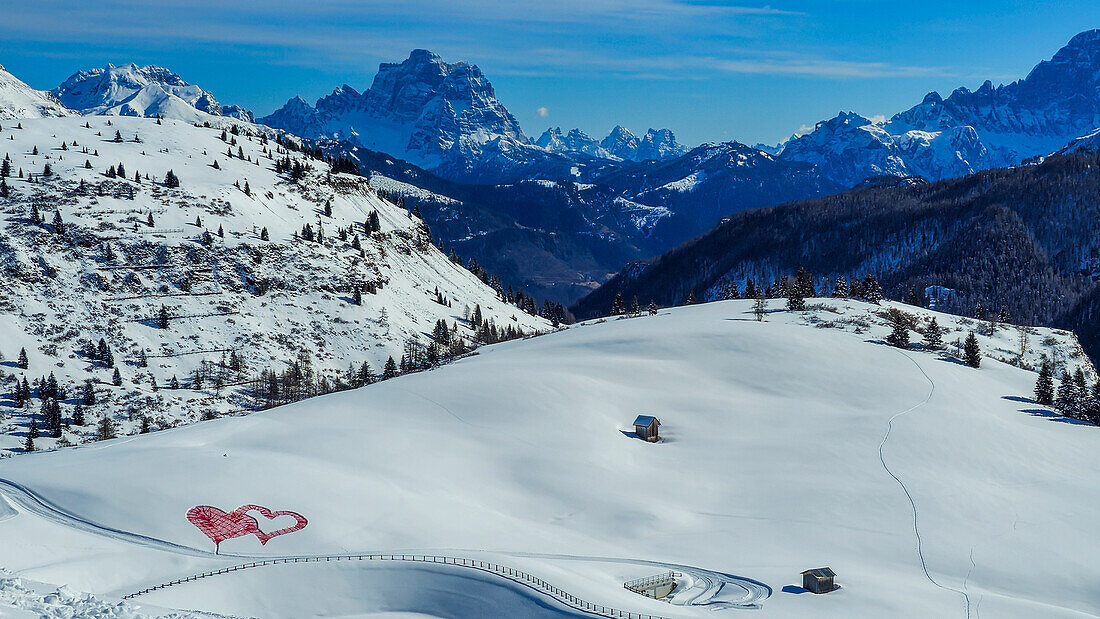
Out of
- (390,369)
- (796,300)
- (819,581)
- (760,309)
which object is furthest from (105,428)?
(796,300)

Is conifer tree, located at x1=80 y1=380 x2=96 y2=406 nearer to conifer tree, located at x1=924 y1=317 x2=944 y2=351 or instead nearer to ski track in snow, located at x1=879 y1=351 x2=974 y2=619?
ski track in snow, located at x1=879 y1=351 x2=974 y2=619

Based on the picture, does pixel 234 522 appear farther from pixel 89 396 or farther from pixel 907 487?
pixel 89 396

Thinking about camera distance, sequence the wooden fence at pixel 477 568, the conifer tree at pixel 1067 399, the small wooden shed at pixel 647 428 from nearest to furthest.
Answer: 1. the wooden fence at pixel 477 568
2. the small wooden shed at pixel 647 428
3. the conifer tree at pixel 1067 399

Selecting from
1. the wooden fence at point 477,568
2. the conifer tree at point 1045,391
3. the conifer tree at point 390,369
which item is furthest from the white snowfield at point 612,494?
A: the conifer tree at point 390,369

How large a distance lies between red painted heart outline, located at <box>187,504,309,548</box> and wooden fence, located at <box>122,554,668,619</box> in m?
4.76

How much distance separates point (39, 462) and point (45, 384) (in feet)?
206

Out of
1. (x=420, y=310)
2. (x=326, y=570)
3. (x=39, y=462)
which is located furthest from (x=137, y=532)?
(x=420, y=310)

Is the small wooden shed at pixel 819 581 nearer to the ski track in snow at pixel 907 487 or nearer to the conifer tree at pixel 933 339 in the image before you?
the ski track in snow at pixel 907 487

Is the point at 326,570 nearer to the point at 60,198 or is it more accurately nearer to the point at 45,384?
the point at 45,384

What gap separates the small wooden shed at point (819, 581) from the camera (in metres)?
48.1

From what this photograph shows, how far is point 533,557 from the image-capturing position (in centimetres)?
5219

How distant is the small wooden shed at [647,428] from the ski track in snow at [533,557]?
26.6 metres

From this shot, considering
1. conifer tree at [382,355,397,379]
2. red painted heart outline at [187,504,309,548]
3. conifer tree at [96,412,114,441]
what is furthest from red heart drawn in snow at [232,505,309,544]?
conifer tree at [382,355,397,379]

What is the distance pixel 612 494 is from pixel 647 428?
1430 centimetres
